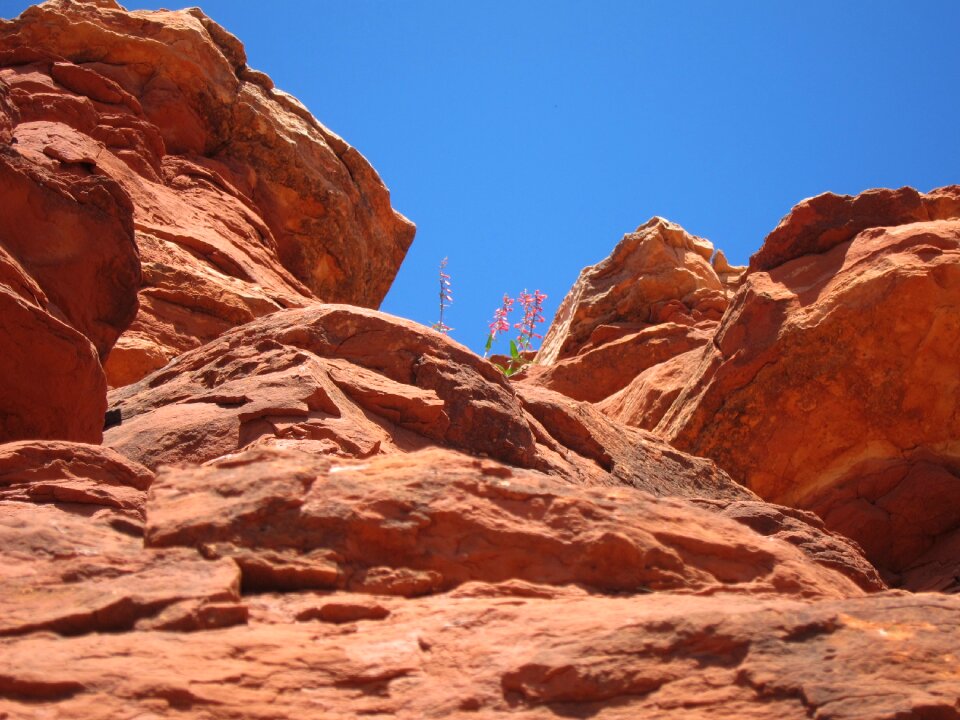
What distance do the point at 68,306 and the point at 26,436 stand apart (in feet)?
3.82

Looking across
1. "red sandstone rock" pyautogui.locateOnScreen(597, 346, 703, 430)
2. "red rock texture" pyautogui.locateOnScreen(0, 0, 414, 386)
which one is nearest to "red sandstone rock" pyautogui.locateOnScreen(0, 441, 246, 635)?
"red rock texture" pyautogui.locateOnScreen(0, 0, 414, 386)

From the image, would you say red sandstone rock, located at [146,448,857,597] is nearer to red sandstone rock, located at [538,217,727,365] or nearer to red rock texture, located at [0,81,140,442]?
red rock texture, located at [0,81,140,442]

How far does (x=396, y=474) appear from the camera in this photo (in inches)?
169

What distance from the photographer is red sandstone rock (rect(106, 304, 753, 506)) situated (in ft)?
20.4

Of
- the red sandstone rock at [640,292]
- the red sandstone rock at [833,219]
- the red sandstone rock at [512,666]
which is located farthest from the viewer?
the red sandstone rock at [640,292]

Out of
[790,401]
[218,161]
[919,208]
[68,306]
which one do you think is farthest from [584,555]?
[218,161]

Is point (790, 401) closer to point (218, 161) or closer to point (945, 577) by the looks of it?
point (945, 577)

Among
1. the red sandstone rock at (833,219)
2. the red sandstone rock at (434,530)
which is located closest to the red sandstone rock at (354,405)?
the red sandstone rock at (434,530)

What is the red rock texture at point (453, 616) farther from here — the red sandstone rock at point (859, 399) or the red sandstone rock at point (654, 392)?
→ the red sandstone rock at point (654, 392)

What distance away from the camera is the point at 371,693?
3146 mm

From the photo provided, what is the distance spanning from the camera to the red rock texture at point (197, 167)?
1154 centimetres

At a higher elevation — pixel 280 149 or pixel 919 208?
pixel 280 149

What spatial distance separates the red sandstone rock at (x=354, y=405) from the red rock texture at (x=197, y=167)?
314cm

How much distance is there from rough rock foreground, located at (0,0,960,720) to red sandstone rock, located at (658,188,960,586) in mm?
28
